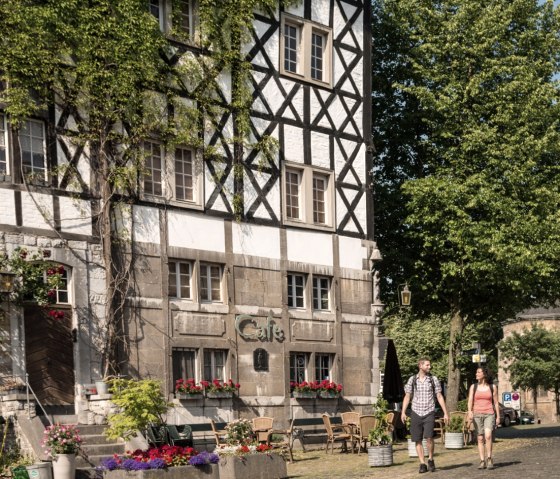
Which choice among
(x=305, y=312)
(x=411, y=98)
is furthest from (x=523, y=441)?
(x=411, y=98)

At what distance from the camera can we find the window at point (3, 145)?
21.7 metres

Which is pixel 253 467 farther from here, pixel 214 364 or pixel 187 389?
pixel 214 364

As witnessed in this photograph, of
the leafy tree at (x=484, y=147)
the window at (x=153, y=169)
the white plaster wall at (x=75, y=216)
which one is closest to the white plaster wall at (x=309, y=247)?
the window at (x=153, y=169)

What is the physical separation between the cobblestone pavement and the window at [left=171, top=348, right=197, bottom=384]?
2892mm

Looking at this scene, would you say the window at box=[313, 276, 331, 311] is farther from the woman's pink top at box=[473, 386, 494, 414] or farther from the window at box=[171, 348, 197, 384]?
the woman's pink top at box=[473, 386, 494, 414]

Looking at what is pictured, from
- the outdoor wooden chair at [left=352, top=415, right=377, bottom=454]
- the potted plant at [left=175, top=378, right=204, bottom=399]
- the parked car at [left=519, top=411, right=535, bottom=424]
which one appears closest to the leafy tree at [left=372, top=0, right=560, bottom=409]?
the outdoor wooden chair at [left=352, top=415, right=377, bottom=454]

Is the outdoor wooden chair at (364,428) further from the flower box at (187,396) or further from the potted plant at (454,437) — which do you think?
the flower box at (187,396)

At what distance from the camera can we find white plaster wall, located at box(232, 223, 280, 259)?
1032 inches

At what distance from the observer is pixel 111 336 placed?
2286 cm

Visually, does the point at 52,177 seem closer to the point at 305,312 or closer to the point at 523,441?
the point at 305,312

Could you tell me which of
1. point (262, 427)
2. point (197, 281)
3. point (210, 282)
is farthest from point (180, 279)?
point (262, 427)

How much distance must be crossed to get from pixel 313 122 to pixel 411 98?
21.9ft

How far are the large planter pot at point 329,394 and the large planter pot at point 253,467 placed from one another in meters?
7.81

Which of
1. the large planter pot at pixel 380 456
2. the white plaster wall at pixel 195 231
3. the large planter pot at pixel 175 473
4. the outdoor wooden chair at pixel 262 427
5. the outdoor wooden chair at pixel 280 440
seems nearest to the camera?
the large planter pot at pixel 175 473
